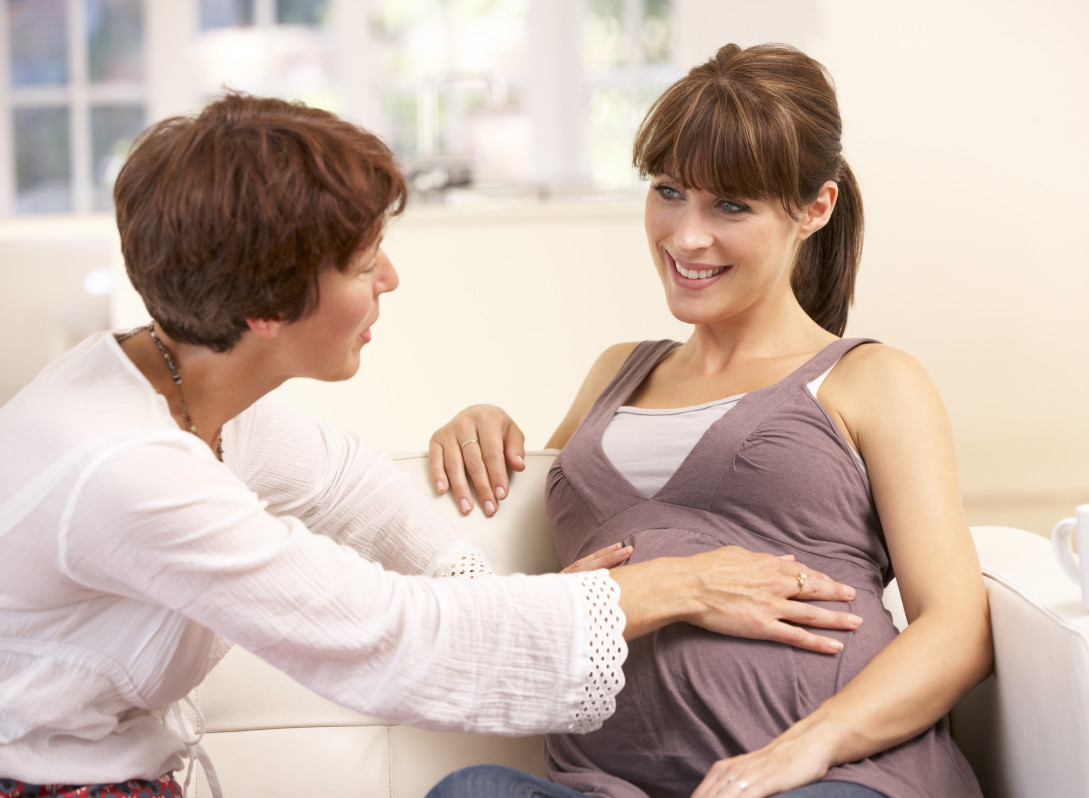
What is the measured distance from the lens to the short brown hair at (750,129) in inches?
56.2

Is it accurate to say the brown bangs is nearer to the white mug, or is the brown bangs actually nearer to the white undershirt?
the white undershirt

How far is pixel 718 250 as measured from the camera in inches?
58.7

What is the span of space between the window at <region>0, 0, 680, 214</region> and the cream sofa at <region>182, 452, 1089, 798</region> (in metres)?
3.33

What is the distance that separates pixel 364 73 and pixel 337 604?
14.1 ft

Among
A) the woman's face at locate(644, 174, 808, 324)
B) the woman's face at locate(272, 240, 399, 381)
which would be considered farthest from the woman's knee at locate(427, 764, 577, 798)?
the woman's face at locate(644, 174, 808, 324)

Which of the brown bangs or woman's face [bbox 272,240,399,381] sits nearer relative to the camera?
woman's face [bbox 272,240,399,381]

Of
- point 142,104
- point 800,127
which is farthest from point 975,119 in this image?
point 142,104

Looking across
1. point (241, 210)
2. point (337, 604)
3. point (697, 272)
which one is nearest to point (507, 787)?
point (337, 604)

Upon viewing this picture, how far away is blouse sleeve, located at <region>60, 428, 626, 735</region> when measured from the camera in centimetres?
96

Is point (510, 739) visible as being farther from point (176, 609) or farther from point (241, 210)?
point (241, 210)

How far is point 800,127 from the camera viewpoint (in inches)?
57.0

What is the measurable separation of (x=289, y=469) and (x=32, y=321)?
9.24 ft

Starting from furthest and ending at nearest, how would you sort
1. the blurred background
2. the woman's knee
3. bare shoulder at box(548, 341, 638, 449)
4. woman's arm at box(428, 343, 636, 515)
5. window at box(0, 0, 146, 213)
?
window at box(0, 0, 146, 213) < the blurred background < bare shoulder at box(548, 341, 638, 449) < woman's arm at box(428, 343, 636, 515) < the woman's knee

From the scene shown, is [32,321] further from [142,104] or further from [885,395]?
[885,395]
